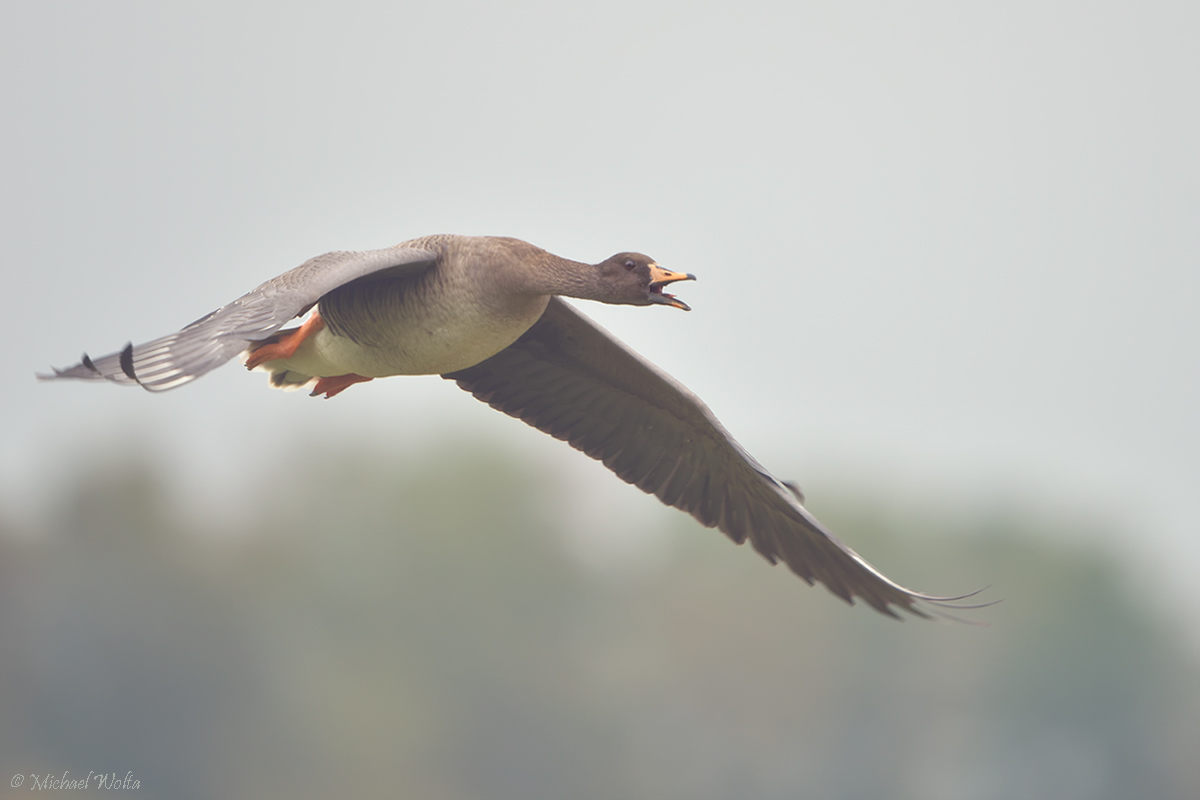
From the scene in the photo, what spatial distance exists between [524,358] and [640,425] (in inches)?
48.1

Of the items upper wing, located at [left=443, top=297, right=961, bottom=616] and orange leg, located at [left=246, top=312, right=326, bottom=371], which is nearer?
orange leg, located at [left=246, top=312, right=326, bottom=371]

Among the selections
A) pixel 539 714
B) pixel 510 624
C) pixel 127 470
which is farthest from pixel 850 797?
pixel 127 470

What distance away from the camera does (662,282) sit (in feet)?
35.5

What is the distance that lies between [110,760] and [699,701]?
26368mm

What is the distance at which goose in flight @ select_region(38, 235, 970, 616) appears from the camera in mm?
9281

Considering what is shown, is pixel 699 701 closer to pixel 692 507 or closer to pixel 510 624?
pixel 510 624

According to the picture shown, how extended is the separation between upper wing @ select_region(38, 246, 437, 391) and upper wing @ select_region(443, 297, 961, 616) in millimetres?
2935

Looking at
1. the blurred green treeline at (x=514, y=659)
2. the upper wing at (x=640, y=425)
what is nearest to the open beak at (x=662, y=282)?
the upper wing at (x=640, y=425)

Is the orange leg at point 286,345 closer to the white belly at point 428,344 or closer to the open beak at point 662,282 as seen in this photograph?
the white belly at point 428,344

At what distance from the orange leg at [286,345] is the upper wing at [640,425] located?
1.47 meters

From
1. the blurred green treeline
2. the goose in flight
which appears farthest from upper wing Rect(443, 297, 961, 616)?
the blurred green treeline

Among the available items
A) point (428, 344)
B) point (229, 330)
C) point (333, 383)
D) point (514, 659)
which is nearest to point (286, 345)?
point (333, 383)

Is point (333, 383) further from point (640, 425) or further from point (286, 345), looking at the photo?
point (640, 425)

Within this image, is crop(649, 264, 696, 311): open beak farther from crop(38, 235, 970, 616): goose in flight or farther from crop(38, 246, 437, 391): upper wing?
crop(38, 246, 437, 391): upper wing
